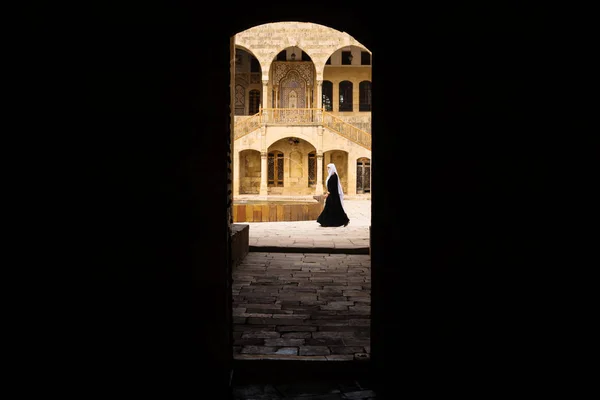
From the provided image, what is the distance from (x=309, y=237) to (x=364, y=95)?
69.3ft

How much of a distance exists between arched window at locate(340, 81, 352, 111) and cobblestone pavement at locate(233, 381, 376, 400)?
26.4 m

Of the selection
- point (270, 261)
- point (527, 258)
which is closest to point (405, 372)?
point (527, 258)

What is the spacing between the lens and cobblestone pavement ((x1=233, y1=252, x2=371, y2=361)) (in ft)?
11.4

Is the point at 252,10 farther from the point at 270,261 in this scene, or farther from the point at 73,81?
Result: the point at 270,261

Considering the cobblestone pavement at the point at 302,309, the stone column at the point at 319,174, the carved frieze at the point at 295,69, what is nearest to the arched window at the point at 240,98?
the carved frieze at the point at 295,69

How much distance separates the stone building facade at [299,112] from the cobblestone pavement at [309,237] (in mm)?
11344

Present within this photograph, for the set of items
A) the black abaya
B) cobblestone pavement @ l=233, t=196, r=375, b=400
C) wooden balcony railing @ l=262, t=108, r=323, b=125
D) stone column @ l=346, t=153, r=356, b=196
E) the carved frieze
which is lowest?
cobblestone pavement @ l=233, t=196, r=375, b=400

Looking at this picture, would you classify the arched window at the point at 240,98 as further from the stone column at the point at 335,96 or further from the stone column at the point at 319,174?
the stone column at the point at 319,174

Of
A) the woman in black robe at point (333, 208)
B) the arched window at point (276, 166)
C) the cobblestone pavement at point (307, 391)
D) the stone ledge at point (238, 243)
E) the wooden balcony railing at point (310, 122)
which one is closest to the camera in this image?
the cobblestone pavement at point (307, 391)

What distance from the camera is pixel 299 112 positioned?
82.5 ft

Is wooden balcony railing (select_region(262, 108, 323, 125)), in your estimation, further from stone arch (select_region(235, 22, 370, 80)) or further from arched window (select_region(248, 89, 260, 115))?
arched window (select_region(248, 89, 260, 115))

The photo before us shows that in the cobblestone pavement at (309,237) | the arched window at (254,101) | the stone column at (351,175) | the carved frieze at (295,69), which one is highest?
the carved frieze at (295,69)

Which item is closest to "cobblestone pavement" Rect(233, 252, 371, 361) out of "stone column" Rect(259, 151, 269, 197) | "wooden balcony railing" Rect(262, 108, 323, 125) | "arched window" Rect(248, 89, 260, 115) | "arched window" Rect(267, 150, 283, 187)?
"stone column" Rect(259, 151, 269, 197)

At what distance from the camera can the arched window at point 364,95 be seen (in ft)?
93.3
